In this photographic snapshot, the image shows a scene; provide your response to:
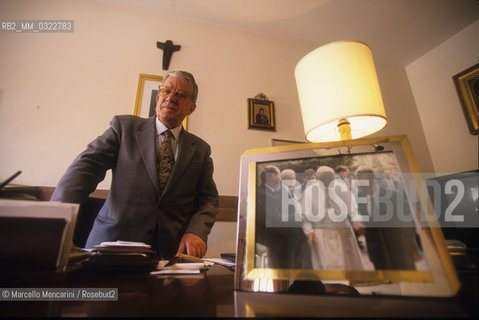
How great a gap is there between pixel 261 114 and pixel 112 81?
1018mm

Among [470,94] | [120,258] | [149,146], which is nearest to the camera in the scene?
[120,258]

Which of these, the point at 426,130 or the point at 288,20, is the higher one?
the point at 288,20

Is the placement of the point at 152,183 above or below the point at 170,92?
below

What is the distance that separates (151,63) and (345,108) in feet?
4.25

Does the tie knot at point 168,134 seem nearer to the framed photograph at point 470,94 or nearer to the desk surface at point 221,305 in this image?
the desk surface at point 221,305

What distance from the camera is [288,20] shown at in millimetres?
1655

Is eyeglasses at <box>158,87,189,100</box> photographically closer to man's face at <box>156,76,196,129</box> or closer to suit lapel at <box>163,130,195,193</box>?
man's face at <box>156,76,196,129</box>

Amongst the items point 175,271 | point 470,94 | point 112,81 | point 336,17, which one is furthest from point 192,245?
point 470,94

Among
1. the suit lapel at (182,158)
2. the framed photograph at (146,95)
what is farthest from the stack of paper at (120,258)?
the framed photograph at (146,95)

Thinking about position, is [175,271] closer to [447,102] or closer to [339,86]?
[339,86]

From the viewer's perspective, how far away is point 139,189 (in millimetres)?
810

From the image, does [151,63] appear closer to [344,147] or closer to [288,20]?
[288,20]

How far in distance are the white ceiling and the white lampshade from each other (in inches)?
39.5

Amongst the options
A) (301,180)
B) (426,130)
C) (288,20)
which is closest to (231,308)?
(301,180)
